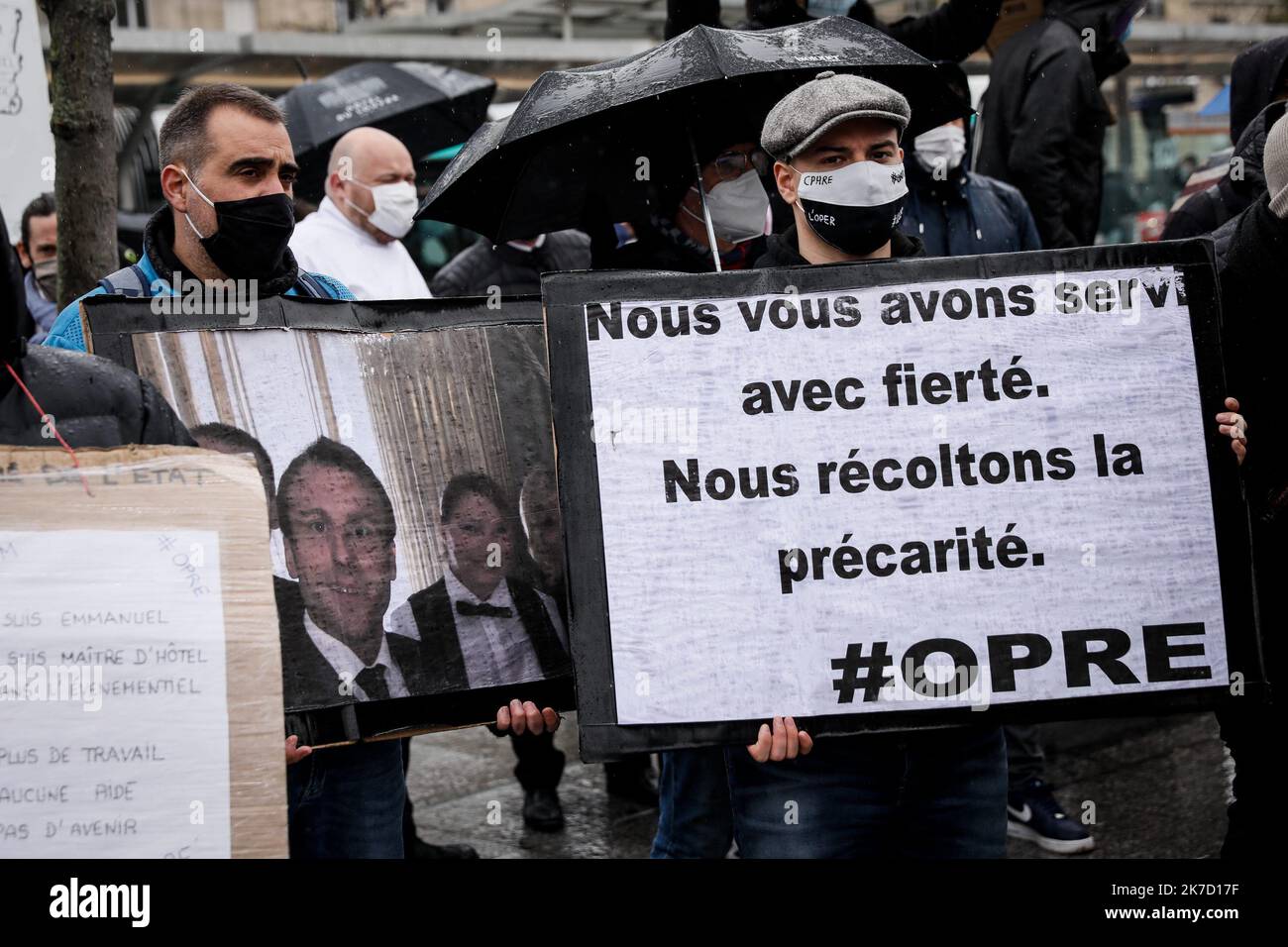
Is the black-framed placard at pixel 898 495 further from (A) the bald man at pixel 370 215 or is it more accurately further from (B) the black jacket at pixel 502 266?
(B) the black jacket at pixel 502 266

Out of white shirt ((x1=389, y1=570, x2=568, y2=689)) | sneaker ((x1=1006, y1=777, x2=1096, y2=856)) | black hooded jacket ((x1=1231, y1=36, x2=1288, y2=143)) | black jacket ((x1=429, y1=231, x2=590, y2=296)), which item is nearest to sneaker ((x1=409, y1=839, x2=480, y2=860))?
sneaker ((x1=1006, y1=777, x2=1096, y2=856))

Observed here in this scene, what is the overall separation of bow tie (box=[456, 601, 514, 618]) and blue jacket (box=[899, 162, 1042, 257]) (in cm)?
243

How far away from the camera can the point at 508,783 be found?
A: 5.33 meters

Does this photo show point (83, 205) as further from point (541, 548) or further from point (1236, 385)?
point (1236, 385)

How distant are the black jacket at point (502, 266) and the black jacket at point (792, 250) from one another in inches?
91.2

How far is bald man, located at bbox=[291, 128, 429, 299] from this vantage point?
4742 mm

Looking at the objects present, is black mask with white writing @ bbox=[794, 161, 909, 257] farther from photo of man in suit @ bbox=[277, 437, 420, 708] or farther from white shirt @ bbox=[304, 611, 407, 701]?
white shirt @ bbox=[304, 611, 407, 701]

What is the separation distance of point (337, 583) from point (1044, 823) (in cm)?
271

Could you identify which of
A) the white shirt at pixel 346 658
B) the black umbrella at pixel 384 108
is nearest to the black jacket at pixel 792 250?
the white shirt at pixel 346 658

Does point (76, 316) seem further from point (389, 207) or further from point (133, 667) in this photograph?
point (389, 207)

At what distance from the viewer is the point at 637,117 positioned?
358cm
